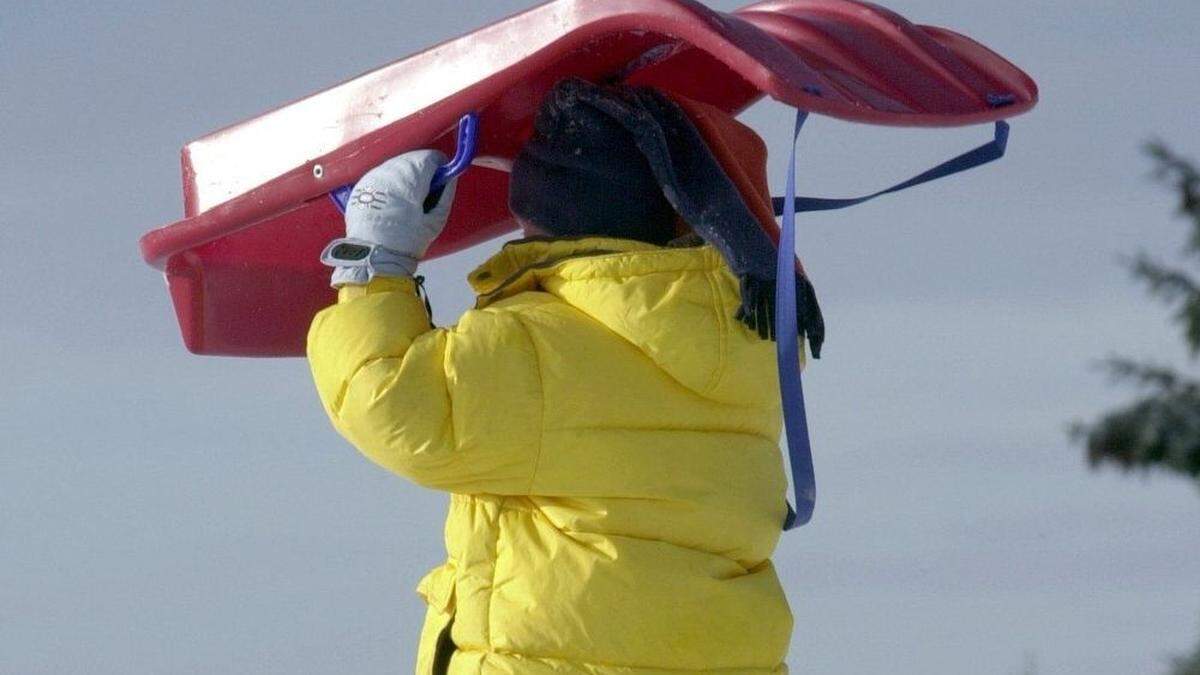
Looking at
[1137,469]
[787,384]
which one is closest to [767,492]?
[787,384]

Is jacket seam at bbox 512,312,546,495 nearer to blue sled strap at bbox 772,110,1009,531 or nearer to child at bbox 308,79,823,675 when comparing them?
child at bbox 308,79,823,675

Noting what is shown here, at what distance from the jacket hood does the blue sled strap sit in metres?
0.05

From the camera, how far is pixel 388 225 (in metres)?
3.12

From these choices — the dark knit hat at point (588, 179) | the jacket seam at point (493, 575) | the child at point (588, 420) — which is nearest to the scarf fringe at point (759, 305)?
the child at point (588, 420)

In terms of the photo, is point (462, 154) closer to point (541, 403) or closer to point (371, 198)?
point (371, 198)

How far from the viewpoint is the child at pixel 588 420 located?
9.83 ft

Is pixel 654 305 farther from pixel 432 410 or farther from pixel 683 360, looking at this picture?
pixel 432 410

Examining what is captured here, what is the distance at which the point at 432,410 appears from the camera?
297cm

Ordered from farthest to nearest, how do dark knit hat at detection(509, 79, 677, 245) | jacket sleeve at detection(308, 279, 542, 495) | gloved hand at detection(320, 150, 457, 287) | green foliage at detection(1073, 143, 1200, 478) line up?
green foliage at detection(1073, 143, 1200, 478)
dark knit hat at detection(509, 79, 677, 245)
gloved hand at detection(320, 150, 457, 287)
jacket sleeve at detection(308, 279, 542, 495)

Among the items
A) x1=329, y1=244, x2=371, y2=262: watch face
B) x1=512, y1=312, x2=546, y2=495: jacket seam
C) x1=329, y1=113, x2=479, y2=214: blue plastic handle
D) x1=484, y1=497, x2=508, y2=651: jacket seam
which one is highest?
x1=329, y1=113, x2=479, y2=214: blue plastic handle

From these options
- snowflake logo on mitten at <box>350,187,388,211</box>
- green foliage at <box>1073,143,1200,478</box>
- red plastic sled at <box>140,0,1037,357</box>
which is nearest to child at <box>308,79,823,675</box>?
snowflake logo on mitten at <box>350,187,388,211</box>

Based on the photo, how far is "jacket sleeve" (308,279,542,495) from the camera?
2969mm

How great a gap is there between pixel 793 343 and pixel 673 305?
16cm

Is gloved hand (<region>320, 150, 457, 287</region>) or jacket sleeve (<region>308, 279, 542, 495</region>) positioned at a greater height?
gloved hand (<region>320, 150, 457, 287</region>)
